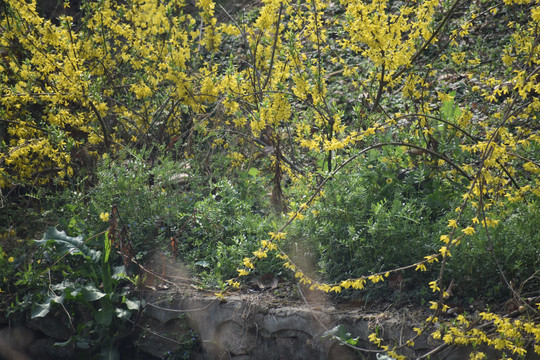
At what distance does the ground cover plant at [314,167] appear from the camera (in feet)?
10.2

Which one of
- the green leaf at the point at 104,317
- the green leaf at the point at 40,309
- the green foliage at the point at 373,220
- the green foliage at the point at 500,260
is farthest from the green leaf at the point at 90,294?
the green foliage at the point at 500,260

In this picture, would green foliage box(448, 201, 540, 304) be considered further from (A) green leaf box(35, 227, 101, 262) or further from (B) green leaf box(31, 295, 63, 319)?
(B) green leaf box(31, 295, 63, 319)

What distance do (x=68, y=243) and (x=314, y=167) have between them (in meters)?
2.13

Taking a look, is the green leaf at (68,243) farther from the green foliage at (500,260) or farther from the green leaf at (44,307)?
the green foliage at (500,260)

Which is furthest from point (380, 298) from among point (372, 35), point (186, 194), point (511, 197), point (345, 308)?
point (186, 194)

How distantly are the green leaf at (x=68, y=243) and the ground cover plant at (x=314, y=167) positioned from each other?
0.37 feet

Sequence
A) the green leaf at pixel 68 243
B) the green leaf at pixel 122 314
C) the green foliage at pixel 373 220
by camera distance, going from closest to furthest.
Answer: the green foliage at pixel 373 220 < the green leaf at pixel 122 314 < the green leaf at pixel 68 243

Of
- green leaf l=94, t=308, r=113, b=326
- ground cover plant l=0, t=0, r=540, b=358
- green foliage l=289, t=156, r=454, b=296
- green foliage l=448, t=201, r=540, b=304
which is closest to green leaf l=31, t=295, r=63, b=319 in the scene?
ground cover plant l=0, t=0, r=540, b=358

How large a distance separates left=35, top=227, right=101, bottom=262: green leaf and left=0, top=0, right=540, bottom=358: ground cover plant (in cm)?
11

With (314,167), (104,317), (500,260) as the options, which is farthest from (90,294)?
(500,260)

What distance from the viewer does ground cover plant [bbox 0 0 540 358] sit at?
3.10 metres

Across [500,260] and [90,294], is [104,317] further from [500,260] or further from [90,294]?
[500,260]

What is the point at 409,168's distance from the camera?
3.98 metres

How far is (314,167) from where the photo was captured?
4.95m
